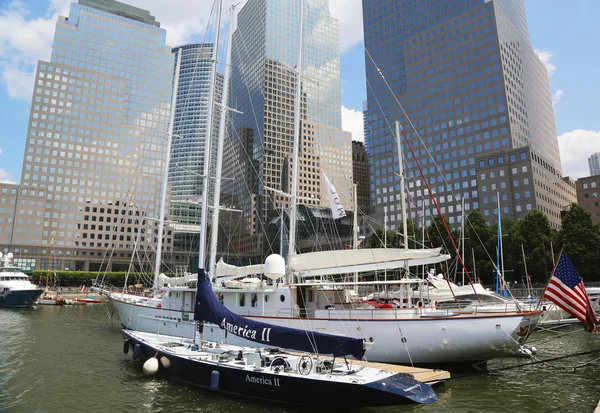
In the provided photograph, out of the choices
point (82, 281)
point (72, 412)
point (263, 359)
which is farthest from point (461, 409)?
point (82, 281)

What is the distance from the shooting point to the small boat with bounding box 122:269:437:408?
1303 centimetres

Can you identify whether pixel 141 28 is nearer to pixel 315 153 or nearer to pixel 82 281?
pixel 315 153

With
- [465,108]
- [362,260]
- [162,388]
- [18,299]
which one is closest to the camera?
[162,388]

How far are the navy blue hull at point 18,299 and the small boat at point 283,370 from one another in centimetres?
5387

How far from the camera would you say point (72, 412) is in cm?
1453

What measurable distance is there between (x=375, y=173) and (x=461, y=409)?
12861 centimetres

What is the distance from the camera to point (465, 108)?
119m

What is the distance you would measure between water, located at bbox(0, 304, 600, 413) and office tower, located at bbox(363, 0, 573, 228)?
283 ft

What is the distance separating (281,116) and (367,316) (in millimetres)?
134415

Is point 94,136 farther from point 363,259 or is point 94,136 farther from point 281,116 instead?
point 363,259

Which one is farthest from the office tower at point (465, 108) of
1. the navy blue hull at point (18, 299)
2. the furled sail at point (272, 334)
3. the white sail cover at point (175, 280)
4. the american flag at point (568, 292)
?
the furled sail at point (272, 334)

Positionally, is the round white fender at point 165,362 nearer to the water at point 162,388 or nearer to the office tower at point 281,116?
the water at point 162,388

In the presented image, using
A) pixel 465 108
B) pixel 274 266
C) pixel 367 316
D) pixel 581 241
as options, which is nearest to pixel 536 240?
pixel 581 241

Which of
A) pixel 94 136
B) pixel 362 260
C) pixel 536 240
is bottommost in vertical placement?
pixel 362 260
